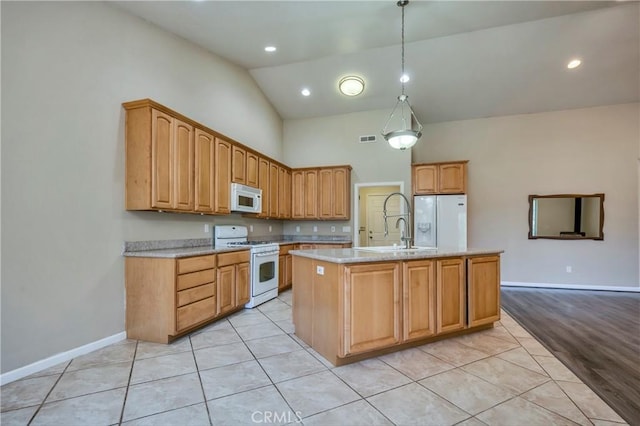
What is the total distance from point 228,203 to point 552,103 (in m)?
6.18

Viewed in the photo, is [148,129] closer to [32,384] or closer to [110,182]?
[110,182]

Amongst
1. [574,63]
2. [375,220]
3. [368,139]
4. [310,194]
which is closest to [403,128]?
[368,139]

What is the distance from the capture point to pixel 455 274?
9.55 ft

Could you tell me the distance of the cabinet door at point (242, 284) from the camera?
3795 millimetres

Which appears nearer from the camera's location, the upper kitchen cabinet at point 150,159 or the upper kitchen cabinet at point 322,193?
the upper kitchen cabinet at point 150,159

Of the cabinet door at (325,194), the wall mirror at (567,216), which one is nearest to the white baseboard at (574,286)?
the wall mirror at (567,216)

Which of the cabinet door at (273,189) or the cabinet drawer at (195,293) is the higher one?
the cabinet door at (273,189)

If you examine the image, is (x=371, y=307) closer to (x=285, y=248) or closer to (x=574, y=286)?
(x=285, y=248)

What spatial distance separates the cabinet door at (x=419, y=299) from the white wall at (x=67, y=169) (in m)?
2.81

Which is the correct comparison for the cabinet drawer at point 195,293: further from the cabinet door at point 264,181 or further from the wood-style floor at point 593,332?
the wood-style floor at point 593,332

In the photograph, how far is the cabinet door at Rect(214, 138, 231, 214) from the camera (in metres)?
3.88

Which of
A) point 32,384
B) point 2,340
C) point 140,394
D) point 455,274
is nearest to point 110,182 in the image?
point 2,340

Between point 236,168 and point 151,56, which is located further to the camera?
point 236,168

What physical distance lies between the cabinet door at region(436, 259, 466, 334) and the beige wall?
11.7 ft
